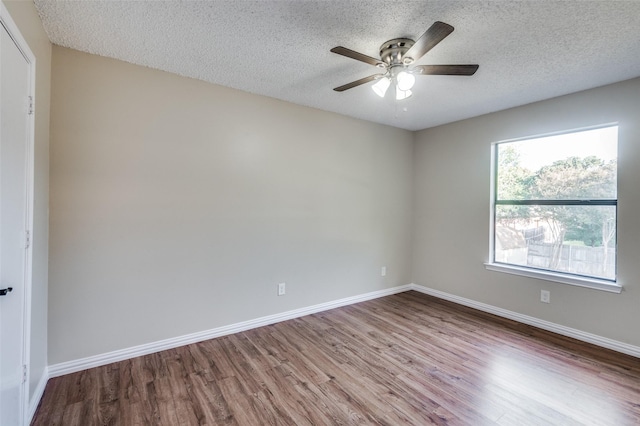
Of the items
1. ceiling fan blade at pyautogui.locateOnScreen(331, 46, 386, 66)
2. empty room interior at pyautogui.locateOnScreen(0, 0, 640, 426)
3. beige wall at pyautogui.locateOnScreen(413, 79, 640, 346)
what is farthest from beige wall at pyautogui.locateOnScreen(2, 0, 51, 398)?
beige wall at pyautogui.locateOnScreen(413, 79, 640, 346)

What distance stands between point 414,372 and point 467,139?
303 cm

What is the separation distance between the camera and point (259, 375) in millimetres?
2225

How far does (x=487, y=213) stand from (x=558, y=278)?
39.6 inches

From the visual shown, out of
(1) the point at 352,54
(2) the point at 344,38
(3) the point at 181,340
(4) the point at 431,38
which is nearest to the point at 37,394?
(3) the point at 181,340

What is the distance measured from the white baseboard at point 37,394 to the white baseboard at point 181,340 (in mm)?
69

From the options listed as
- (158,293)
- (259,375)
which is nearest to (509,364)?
(259,375)

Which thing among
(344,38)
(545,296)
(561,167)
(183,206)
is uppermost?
(344,38)

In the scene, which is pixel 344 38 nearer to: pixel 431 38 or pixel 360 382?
pixel 431 38

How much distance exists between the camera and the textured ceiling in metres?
1.73

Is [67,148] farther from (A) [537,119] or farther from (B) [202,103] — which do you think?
(A) [537,119]

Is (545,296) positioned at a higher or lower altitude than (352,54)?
lower

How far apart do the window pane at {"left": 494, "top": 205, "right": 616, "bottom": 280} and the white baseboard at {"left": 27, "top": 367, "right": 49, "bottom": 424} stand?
177 inches

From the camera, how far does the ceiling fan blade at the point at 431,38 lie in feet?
4.89

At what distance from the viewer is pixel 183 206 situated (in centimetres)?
264
